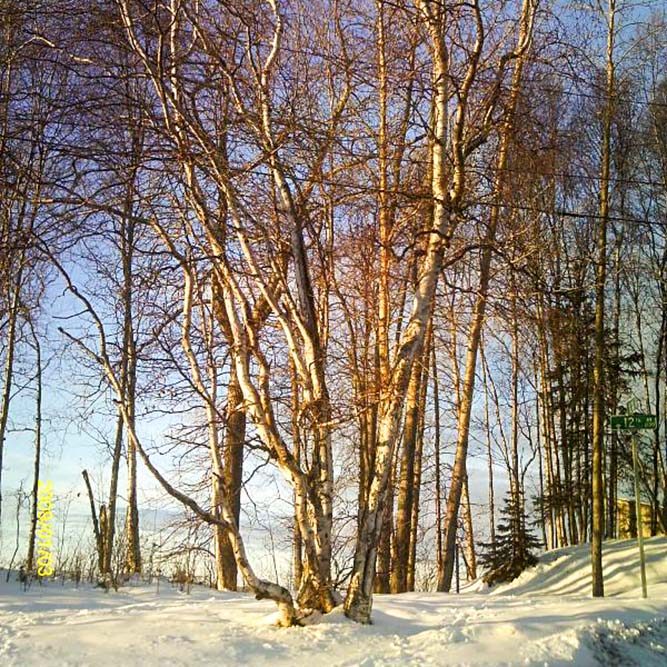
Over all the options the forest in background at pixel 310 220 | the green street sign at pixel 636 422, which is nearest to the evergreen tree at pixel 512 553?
the forest in background at pixel 310 220

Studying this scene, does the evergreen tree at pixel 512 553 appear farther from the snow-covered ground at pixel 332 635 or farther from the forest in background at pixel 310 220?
the snow-covered ground at pixel 332 635

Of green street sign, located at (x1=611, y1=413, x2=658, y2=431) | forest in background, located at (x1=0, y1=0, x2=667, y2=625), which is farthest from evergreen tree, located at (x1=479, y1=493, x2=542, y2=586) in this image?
green street sign, located at (x1=611, y1=413, x2=658, y2=431)

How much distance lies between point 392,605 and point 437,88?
503 centimetres

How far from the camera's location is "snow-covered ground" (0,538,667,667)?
496 centimetres

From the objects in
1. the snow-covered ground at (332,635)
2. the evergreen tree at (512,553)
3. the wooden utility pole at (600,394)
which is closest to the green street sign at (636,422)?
the wooden utility pole at (600,394)

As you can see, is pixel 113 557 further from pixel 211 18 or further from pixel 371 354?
pixel 211 18

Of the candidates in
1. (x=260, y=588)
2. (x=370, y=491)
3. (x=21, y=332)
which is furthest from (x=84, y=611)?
(x=21, y=332)

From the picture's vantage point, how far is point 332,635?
5.48 metres

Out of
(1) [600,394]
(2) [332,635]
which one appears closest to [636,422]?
(1) [600,394]

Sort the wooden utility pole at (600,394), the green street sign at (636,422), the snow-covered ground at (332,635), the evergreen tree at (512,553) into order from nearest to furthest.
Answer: the snow-covered ground at (332,635)
the green street sign at (636,422)
the wooden utility pole at (600,394)
the evergreen tree at (512,553)

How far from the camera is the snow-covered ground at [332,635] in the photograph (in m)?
4.96

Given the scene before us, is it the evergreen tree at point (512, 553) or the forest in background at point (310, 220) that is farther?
the evergreen tree at point (512, 553)

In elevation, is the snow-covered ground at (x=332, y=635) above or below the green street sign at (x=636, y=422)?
below

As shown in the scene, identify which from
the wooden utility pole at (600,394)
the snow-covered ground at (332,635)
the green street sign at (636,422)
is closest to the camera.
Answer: the snow-covered ground at (332,635)
